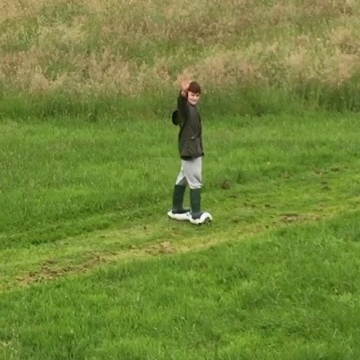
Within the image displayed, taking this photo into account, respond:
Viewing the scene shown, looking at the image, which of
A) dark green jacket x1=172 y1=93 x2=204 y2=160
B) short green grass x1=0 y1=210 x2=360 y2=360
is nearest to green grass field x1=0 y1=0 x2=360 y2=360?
short green grass x1=0 y1=210 x2=360 y2=360

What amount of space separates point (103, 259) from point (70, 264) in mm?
332

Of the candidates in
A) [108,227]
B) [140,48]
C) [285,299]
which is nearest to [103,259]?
[108,227]

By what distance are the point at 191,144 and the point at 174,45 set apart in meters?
9.52

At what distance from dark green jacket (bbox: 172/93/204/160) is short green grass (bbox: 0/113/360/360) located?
82cm

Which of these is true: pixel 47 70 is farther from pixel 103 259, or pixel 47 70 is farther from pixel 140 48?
pixel 103 259

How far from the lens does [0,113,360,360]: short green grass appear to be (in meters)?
6.50

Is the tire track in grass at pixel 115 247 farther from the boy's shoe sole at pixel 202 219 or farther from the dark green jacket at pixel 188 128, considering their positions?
the dark green jacket at pixel 188 128

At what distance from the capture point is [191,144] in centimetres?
956

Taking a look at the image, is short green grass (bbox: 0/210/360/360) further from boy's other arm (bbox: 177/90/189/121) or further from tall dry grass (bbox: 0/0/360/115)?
tall dry grass (bbox: 0/0/360/115)

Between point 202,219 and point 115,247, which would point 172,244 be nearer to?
point 115,247

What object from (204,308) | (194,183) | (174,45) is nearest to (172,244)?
(194,183)

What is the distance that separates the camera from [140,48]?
1819 cm

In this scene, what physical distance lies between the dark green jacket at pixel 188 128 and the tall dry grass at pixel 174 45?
216 inches

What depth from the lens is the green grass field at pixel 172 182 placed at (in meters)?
6.68
